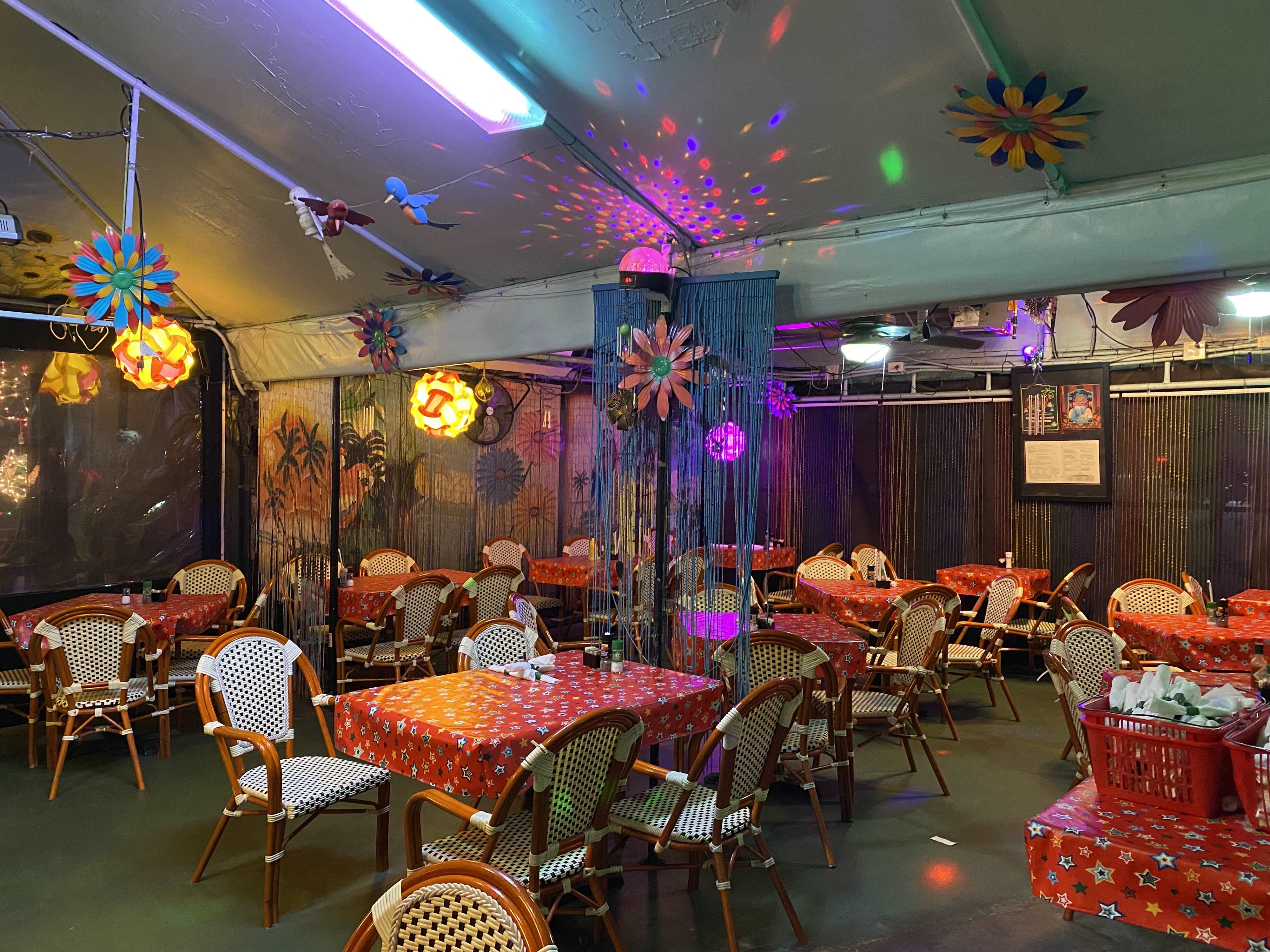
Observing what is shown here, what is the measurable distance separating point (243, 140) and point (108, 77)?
61cm

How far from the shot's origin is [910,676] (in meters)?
4.97

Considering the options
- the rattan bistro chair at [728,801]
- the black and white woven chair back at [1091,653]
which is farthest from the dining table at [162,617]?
the black and white woven chair back at [1091,653]

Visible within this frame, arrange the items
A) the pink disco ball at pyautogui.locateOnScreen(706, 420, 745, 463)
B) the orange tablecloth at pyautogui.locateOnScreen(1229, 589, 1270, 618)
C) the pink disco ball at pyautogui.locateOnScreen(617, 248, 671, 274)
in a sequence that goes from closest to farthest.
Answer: the pink disco ball at pyautogui.locateOnScreen(617, 248, 671, 274)
the pink disco ball at pyautogui.locateOnScreen(706, 420, 745, 463)
the orange tablecloth at pyautogui.locateOnScreen(1229, 589, 1270, 618)

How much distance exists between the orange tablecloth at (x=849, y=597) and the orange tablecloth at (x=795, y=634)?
879 millimetres

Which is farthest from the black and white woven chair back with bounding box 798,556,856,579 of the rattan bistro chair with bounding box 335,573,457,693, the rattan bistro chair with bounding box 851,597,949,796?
the rattan bistro chair with bounding box 335,573,457,693

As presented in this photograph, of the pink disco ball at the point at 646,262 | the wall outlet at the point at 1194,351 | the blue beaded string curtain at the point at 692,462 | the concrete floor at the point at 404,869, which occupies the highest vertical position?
the wall outlet at the point at 1194,351

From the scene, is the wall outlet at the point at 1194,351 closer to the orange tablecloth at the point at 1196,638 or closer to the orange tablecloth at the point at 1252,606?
the orange tablecloth at the point at 1252,606

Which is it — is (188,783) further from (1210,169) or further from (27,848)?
(1210,169)

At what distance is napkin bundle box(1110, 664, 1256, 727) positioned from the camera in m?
1.93

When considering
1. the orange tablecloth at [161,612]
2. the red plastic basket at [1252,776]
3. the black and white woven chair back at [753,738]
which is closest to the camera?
the red plastic basket at [1252,776]

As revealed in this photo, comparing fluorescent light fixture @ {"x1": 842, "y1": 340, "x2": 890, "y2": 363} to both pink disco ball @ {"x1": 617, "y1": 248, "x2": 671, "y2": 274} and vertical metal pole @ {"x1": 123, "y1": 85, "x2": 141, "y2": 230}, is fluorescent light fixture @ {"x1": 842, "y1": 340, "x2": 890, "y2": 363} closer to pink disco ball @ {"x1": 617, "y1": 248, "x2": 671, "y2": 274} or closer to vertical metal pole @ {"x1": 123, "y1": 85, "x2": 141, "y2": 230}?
pink disco ball @ {"x1": 617, "y1": 248, "x2": 671, "y2": 274}

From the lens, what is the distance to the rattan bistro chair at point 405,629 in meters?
5.84

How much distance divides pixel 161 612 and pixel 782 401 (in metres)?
5.68

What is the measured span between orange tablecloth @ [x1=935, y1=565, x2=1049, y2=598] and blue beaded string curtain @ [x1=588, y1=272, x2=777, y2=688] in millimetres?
3993
